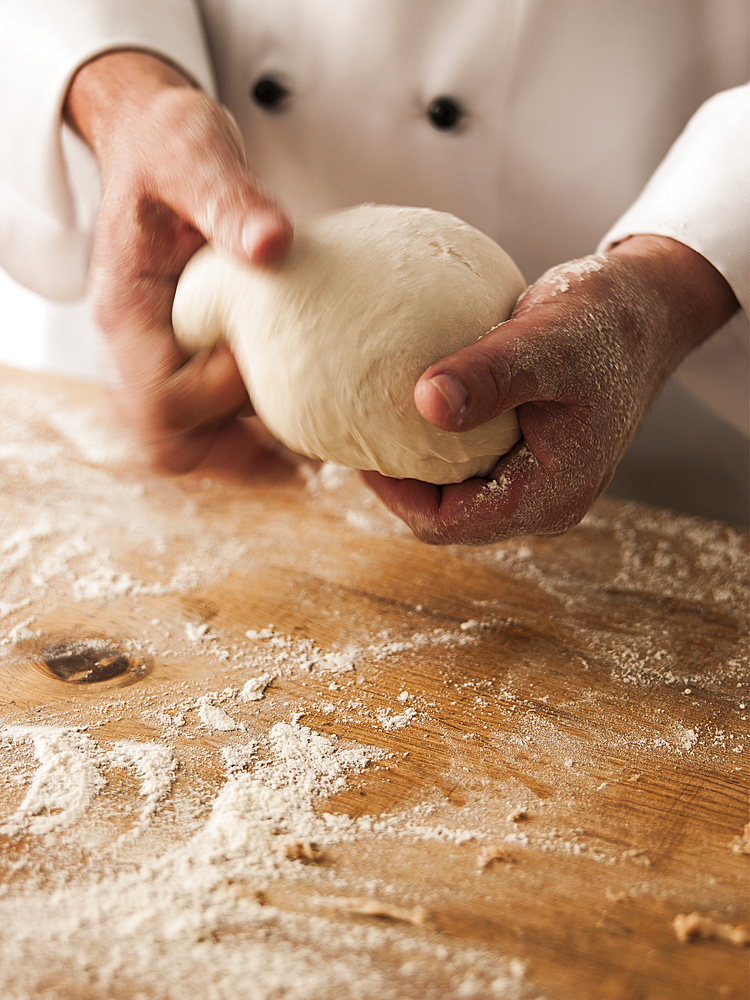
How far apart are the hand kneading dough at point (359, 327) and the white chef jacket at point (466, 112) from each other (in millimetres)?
373

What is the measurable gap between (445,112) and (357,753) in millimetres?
982

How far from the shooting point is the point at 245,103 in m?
1.38

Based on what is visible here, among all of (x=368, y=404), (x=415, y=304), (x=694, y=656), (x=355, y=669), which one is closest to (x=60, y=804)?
(x=355, y=669)

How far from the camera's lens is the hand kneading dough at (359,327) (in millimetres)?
814

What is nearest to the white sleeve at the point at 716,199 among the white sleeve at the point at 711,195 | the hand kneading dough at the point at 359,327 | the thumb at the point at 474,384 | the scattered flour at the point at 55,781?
the white sleeve at the point at 711,195

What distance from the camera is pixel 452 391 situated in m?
0.71

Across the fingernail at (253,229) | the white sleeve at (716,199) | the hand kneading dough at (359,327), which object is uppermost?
the white sleeve at (716,199)

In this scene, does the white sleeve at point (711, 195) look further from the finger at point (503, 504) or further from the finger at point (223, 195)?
the finger at point (223, 195)

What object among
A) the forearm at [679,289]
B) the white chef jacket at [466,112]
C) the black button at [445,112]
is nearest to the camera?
the forearm at [679,289]

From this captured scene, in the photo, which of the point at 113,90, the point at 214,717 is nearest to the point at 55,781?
the point at 214,717

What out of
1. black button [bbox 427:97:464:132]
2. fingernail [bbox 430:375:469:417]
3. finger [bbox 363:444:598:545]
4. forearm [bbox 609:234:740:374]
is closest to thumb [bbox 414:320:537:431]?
fingernail [bbox 430:375:469:417]

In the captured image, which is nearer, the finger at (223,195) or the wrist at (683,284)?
the finger at (223,195)

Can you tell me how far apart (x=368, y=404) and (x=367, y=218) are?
0.22 m

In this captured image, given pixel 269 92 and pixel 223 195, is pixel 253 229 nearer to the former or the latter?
pixel 223 195
